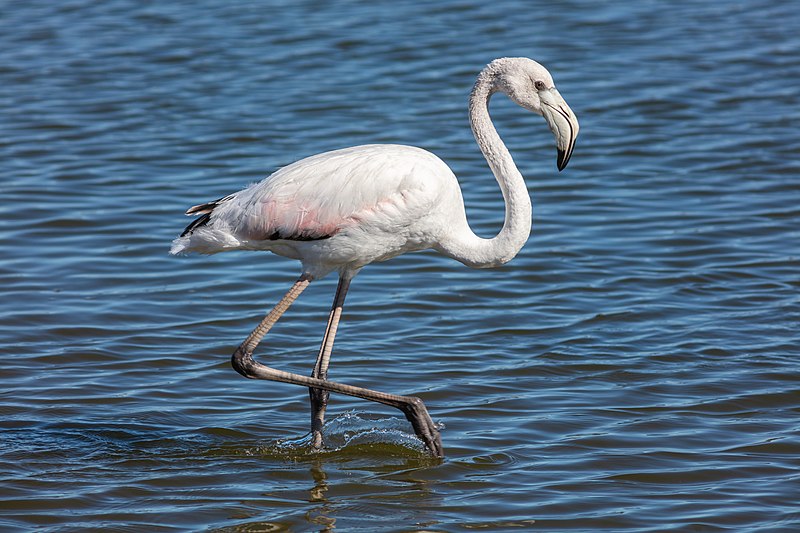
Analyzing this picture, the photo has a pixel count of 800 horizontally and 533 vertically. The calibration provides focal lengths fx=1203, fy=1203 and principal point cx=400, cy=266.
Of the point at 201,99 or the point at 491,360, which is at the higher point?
the point at 201,99

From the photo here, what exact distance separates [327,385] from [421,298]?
2740mm

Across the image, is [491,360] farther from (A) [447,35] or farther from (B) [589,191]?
(A) [447,35]

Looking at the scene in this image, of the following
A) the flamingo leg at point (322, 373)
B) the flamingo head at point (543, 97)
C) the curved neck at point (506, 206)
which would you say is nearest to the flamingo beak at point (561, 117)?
the flamingo head at point (543, 97)

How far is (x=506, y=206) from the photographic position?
266 inches

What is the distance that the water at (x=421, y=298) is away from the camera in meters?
6.57

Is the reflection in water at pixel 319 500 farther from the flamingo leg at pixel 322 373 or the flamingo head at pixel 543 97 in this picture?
the flamingo head at pixel 543 97

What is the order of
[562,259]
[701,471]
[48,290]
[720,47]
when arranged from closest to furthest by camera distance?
[701,471]
[48,290]
[562,259]
[720,47]

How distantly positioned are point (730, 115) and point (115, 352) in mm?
8393

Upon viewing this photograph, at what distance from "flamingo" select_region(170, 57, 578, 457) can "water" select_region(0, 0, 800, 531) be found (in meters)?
0.74

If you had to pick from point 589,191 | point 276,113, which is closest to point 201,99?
point 276,113

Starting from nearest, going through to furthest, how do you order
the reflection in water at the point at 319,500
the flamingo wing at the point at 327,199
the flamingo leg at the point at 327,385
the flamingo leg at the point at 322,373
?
the reflection in water at the point at 319,500, the flamingo wing at the point at 327,199, the flamingo leg at the point at 327,385, the flamingo leg at the point at 322,373

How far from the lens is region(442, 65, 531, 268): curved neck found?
6.86 metres

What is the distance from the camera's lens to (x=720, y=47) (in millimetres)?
16484

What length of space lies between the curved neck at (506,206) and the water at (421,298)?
1.13 meters
